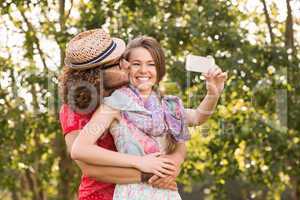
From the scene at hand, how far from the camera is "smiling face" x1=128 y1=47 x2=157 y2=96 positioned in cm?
267

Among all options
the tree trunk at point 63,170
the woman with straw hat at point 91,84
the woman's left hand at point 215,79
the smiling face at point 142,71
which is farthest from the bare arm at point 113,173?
the tree trunk at point 63,170

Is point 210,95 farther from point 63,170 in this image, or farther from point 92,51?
point 63,170

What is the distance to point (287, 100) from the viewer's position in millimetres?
6242

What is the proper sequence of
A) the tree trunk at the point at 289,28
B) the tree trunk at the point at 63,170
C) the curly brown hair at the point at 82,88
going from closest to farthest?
the curly brown hair at the point at 82,88 → the tree trunk at the point at 289,28 → the tree trunk at the point at 63,170

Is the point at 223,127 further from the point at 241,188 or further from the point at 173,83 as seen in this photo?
the point at 241,188

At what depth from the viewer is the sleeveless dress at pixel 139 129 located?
254cm

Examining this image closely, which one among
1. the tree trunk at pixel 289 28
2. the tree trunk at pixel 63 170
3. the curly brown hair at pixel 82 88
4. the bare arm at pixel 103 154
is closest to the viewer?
the bare arm at pixel 103 154

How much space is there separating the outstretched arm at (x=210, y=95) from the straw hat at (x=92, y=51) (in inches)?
13.3

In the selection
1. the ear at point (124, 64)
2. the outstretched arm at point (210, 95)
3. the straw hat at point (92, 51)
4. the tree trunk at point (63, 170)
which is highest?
the straw hat at point (92, 51)

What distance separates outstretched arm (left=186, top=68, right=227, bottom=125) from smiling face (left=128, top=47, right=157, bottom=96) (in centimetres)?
20

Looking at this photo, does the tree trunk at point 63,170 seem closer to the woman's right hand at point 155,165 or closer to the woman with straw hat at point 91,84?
the woman with straw hat at point 91,84

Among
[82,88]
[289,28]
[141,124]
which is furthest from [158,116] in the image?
[289,28]

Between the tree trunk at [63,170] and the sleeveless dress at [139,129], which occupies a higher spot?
the sleeveless dress at [139,129]

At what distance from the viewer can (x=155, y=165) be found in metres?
2.52
